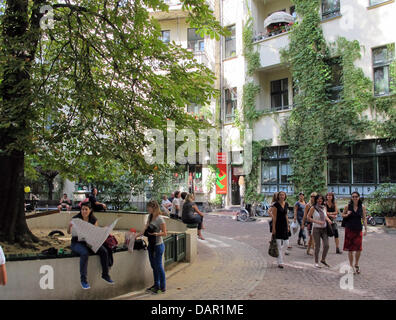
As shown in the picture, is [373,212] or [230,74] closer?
[373,212]

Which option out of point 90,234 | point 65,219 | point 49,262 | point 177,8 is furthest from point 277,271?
point 177,8

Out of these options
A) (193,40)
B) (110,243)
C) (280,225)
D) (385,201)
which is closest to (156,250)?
(110,243)

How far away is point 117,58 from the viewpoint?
8.43 m

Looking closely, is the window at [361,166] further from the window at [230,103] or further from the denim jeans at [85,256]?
the denim jeans at [85,256]

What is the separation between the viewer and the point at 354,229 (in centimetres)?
785

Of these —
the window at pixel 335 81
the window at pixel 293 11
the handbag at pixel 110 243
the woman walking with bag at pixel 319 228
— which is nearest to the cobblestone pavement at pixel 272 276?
the woman walking with bag at pixel 319 228

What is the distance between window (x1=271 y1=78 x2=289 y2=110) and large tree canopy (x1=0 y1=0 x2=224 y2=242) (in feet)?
47.4

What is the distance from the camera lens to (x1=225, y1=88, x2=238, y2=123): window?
82.4 feet

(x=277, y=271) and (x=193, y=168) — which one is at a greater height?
(x=193, y=168)

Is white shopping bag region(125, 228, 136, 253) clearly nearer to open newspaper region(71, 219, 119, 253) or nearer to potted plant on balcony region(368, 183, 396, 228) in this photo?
open newspaper region(71, 219, 119, 253)

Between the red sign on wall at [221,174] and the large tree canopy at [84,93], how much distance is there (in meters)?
15.3

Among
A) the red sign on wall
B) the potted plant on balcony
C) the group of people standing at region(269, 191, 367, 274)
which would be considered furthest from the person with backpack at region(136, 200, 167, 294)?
the red sign on wall

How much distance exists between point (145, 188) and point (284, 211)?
1378 cm

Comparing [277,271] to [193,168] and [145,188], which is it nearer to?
[145,188]
